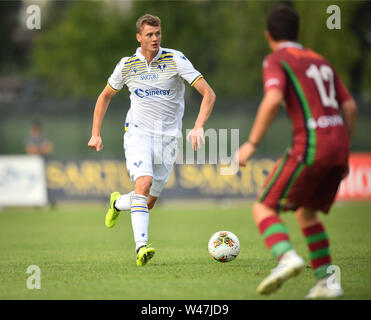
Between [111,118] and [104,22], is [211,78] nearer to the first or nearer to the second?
[104,22]

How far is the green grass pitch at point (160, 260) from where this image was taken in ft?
21.2

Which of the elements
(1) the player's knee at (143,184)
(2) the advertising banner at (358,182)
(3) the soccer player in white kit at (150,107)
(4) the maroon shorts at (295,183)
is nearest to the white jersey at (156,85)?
(3) the soccer player in white kit at (150,107)

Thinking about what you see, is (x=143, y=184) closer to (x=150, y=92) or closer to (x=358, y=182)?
(x=150, y=92)

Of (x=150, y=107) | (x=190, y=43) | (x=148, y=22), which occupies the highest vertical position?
(x=190, y=43)

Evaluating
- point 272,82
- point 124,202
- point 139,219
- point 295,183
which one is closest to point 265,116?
point 272,82

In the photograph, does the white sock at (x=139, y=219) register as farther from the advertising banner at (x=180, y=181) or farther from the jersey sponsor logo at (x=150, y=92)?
the advertising banner at (x=180, y=181)

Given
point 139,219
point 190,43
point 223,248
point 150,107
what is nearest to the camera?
point 139,219

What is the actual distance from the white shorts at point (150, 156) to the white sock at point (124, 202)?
0.27m

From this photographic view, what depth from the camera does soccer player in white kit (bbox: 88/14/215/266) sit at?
27.0ft

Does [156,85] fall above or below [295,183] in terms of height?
above

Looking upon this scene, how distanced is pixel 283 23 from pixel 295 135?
87cm

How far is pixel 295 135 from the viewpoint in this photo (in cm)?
587

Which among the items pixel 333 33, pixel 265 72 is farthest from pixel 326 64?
pixel 333 33

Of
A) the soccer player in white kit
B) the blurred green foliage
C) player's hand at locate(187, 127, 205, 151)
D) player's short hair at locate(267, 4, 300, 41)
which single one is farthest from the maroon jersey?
the blurred green foliage
